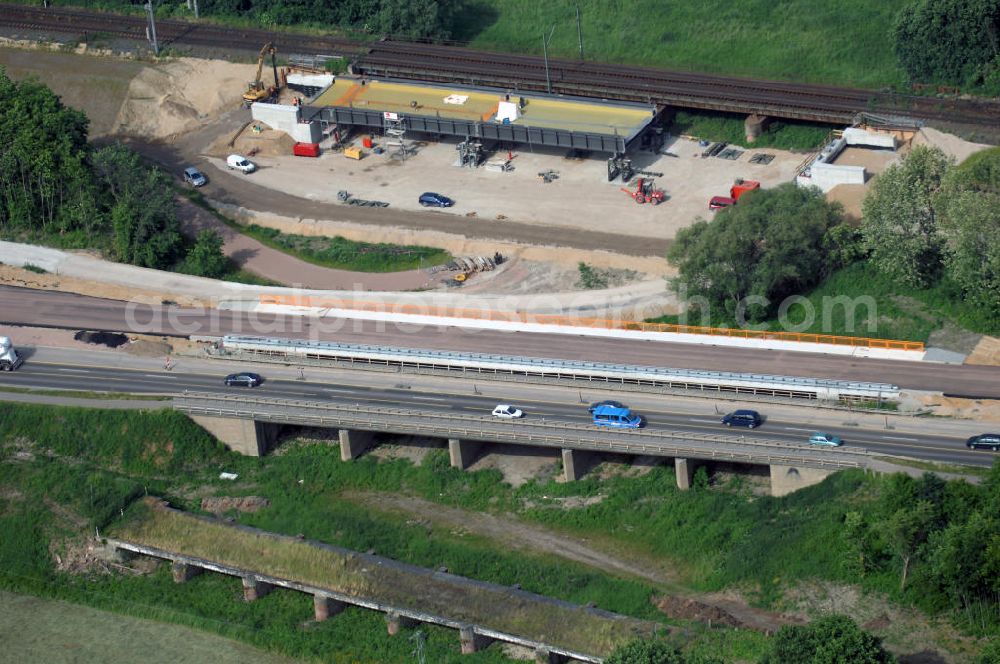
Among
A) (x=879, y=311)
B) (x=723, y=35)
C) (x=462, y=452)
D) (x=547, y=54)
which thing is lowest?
(x=462, y=452)

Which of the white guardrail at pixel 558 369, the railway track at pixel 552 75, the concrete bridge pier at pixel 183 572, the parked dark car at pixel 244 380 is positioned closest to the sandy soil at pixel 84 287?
the white guardrail at pixel 558 369

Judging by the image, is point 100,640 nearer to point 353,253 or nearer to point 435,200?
point 353,253

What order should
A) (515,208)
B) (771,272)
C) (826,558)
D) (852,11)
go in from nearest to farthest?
(826,558), (771,272), (515,208), (852,11)

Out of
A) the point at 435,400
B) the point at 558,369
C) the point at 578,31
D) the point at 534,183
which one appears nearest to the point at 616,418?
the point at 558,369

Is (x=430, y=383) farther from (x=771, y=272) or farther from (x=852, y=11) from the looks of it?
(x=852, y=11)

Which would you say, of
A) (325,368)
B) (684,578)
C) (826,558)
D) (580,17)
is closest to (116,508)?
(325,368)

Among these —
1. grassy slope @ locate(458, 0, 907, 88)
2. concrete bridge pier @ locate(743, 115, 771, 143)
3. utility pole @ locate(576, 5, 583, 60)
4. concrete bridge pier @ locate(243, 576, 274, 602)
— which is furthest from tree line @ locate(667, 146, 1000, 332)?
utility pole @ locate(576, 5, 583, 60)
